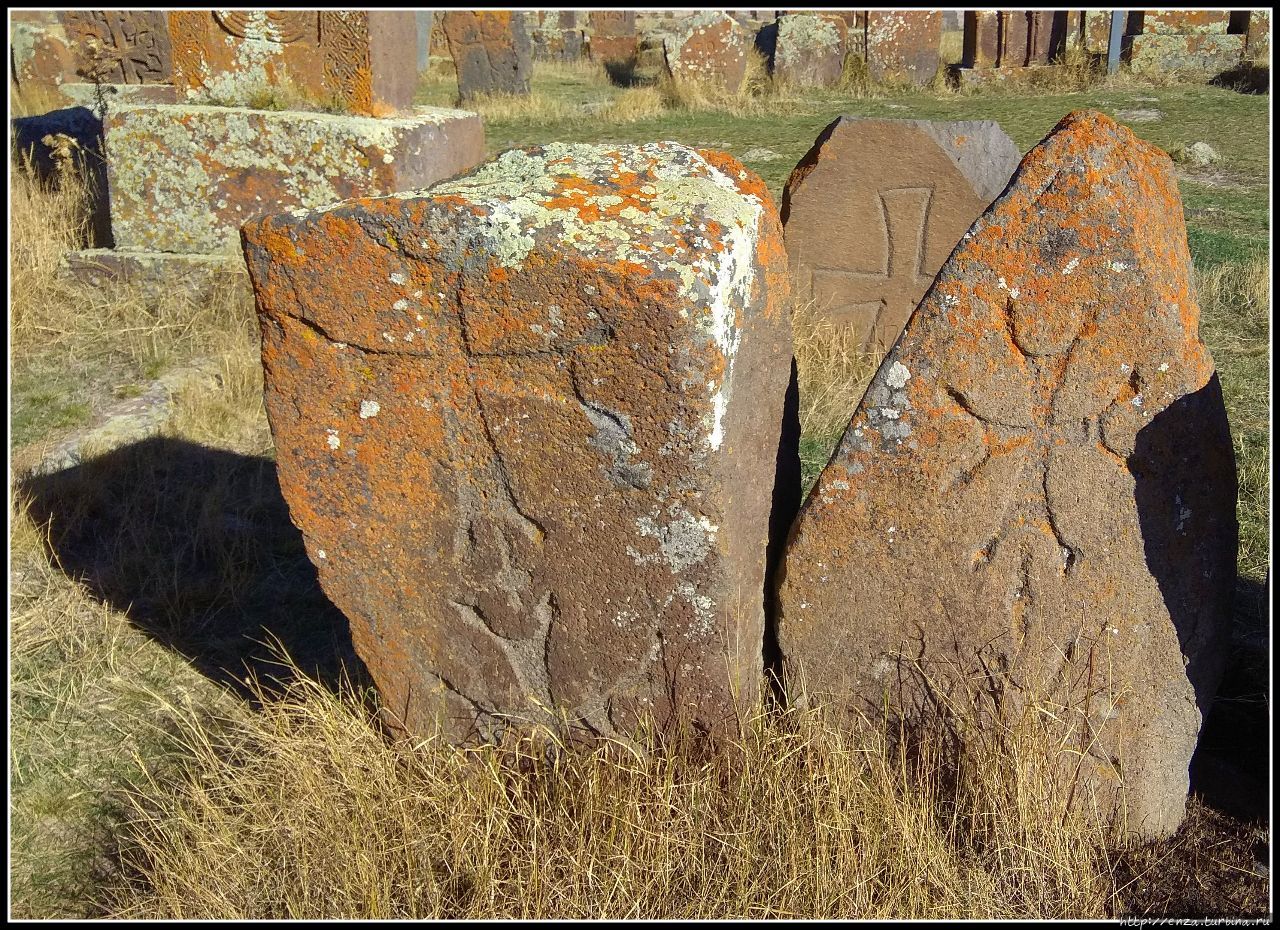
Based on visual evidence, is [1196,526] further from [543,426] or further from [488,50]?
[488,50]

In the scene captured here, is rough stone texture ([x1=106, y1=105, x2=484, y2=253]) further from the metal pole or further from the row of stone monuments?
the metal pole

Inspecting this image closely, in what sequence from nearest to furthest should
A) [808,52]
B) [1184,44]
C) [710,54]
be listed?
[1184,44], [710,54], [808,52]

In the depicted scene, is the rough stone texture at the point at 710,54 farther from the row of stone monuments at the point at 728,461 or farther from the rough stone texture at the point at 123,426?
the row of stone monuments at the point at 728,461

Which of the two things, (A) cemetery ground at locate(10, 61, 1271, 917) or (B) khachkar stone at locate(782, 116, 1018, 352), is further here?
(B) khachkar stone at locate(782, 116, 1018, 352)

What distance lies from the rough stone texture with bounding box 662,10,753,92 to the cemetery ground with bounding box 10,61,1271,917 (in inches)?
347

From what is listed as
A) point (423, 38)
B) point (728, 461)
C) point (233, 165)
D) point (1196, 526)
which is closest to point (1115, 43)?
point (423, 38)

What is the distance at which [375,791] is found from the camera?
2.19 meters

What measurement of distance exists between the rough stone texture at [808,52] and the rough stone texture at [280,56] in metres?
7.58

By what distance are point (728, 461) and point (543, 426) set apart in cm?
33

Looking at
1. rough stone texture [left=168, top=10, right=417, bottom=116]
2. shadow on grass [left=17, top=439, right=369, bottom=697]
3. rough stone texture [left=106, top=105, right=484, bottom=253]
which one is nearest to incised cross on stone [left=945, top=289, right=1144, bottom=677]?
shadow on grass [left=17, top=439, right=369, bottom=697]

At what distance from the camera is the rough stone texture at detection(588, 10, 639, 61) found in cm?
1625

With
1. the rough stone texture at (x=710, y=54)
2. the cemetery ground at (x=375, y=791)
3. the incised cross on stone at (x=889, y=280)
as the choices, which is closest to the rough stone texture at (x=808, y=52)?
the rough stone texture at (x=710, y=54)

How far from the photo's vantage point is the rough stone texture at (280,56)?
16.7 ft

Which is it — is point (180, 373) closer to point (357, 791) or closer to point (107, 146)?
point (107, 146)
